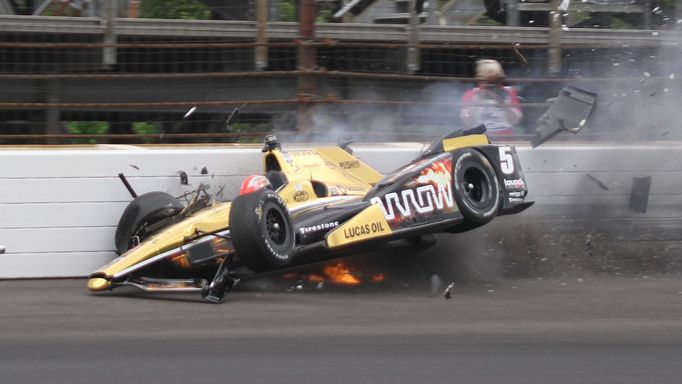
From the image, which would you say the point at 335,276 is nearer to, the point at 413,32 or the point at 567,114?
the point at 567,114

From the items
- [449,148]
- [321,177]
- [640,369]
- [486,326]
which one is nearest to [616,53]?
[449,148]

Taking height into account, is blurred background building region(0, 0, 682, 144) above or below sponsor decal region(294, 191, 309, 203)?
above

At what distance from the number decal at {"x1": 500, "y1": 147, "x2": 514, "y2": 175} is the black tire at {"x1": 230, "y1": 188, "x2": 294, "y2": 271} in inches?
69.6

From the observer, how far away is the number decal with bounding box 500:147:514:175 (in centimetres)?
732

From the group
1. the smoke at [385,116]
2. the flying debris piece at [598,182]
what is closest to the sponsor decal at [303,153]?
the smoke at [385,116]

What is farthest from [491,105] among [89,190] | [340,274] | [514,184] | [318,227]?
[89,190]

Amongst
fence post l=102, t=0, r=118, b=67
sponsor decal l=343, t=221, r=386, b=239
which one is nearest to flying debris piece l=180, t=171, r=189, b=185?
sponsor decal l=343, t=221, r=386, b=239

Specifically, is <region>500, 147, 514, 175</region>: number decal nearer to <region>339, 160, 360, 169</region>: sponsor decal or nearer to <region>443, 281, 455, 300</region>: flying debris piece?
<region>443, 281, 455, 300</region>: flying debris piece

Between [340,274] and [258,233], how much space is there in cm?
120

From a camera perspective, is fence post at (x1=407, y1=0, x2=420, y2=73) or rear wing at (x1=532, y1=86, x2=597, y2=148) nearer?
rear wing at (x1=532, y1=86, x2=597, y2=148)

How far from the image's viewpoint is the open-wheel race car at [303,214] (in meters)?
6.46

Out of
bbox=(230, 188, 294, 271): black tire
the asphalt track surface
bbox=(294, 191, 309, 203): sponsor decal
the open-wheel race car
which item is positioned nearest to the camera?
the asphalt track surface

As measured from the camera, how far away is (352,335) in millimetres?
5465

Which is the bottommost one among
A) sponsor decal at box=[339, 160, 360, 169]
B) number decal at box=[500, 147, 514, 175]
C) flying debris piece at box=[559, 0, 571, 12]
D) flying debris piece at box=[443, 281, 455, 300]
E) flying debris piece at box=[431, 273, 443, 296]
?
flying debris piece at box=[431, 273, 443, 296]
